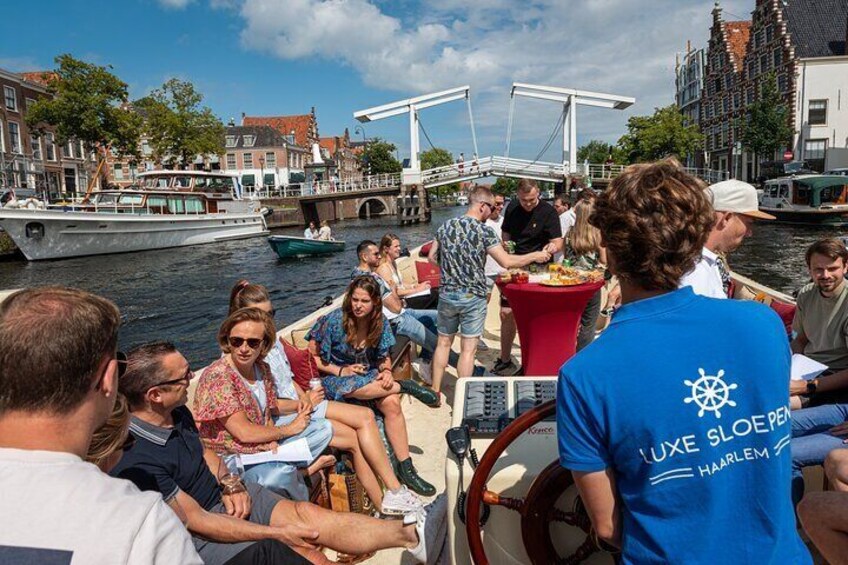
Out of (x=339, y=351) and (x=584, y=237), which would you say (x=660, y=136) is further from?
(x=339, y=351)

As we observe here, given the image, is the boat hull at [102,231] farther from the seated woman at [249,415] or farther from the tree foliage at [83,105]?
the seated woman at [249,415]

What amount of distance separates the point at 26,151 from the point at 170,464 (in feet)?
122

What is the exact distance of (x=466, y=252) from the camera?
12.9 feet

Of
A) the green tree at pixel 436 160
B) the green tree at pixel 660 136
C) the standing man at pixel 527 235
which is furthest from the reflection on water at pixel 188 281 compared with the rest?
the green tree at pixel 436 160

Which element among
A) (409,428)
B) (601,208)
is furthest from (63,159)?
(601,208)

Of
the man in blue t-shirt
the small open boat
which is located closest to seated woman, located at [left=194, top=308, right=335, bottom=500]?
the man in blue t-shirt

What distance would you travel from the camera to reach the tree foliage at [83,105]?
25719mm

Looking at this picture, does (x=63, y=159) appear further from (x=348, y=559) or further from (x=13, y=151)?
(x=348, y=559)

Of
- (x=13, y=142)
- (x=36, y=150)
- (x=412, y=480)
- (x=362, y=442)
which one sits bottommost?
(x=412, y=480)

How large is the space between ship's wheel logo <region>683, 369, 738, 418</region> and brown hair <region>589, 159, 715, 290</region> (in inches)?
7.7

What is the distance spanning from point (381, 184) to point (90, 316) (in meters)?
40.4

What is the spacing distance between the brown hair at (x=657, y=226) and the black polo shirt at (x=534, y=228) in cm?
368

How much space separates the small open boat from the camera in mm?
20297

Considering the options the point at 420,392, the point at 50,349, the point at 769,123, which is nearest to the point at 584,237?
the point at 420,392
